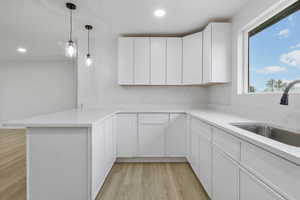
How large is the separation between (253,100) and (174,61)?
1.53 m

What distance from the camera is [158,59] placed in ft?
9.88

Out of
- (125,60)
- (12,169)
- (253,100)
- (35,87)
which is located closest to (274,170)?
(253,100)

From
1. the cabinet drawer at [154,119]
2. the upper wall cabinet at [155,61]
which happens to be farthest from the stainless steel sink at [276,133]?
the upper wall cabinet at [155,61]

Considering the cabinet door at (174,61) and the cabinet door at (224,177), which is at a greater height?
the cabinet door at (174,61)

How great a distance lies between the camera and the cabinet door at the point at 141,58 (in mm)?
2994

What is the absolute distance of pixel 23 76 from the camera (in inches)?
212

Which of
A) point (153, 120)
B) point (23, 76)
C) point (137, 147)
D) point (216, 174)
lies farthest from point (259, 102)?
point (23, 76)

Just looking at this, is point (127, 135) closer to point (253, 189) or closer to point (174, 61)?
point (174, 61)

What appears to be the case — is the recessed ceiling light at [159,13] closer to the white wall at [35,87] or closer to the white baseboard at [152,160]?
the white baseboard at [152,160]

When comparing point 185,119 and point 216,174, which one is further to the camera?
point 185,119

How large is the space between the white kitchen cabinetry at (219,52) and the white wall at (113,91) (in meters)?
0.84

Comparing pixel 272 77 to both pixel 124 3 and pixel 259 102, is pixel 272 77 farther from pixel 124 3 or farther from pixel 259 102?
pixel 124 3

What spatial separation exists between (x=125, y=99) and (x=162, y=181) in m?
1.73

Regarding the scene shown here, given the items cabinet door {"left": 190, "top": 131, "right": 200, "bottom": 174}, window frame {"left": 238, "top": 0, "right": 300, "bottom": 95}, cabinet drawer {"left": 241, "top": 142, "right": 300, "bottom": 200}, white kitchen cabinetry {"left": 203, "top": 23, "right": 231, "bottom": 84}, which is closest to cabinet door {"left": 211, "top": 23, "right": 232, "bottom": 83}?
white kitchen cabinetry {"left": 203, "top": 23, "right": 231, "bottom": 84}
